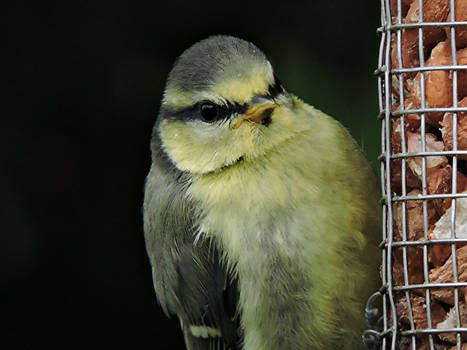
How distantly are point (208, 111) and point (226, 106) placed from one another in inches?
3.4

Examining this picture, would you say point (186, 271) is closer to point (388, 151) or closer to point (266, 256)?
point (266, 256)

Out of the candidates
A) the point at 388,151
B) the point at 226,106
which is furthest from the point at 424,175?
the point at 226,106

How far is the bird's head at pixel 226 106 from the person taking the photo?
123 inches

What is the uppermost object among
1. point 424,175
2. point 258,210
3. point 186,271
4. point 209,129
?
point 209,129

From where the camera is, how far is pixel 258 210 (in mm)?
3047

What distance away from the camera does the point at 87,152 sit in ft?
17.2

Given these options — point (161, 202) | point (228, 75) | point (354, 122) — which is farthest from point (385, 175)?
point (354, 122)

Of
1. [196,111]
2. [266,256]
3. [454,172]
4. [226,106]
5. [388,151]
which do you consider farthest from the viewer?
[196,111]

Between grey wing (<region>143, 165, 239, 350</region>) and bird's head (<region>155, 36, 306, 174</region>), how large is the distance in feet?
0.51

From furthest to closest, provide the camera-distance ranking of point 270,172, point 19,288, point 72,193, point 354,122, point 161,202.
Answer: point 72,193, point 19,288, point 354,122, point 161,202, point 270,172

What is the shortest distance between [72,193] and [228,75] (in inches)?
93.6

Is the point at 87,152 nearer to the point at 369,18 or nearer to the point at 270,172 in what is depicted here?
the point at 369,18

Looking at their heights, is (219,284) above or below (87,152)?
below

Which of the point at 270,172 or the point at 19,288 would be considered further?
the point at 19,288
